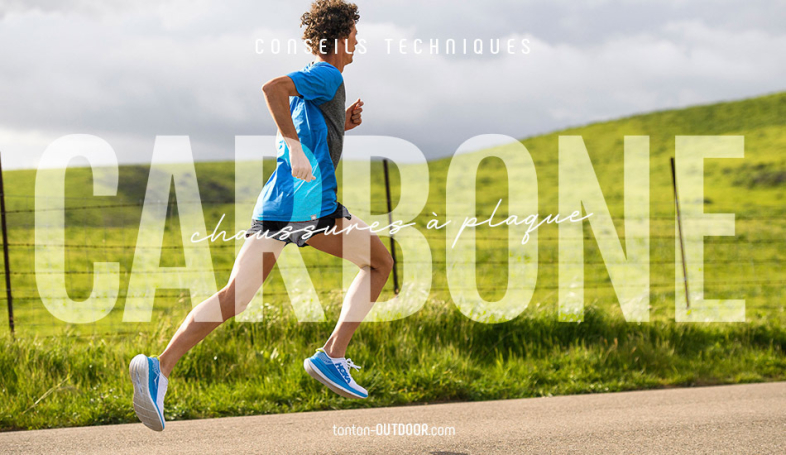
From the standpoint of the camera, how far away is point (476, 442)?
4.35 meters

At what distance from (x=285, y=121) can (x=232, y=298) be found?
→ 101 cm

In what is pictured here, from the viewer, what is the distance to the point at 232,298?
361 centimetres

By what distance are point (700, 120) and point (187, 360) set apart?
74.6m

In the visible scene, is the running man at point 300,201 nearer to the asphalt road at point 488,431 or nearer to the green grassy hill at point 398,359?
the asphalt road at point 488,431

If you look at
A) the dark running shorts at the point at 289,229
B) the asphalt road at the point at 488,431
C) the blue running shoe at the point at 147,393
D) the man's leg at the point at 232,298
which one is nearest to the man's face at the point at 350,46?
the dark running shorts at the point at 289,229

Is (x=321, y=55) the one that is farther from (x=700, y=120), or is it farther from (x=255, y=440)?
(x=700, y=120)

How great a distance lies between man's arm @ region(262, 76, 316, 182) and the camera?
3.42 meters

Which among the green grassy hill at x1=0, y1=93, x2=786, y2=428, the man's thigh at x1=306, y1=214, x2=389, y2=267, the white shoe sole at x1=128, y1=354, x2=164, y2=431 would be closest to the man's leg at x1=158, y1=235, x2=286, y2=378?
the white shoe sole at x1=128, y1=354, x2=164, y2=431

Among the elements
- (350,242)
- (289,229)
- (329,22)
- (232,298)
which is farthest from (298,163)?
(329,22)

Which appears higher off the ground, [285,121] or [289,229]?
[285,121]

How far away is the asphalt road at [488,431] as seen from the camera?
4.23 meters

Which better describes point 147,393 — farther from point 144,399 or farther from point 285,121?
point 285,121

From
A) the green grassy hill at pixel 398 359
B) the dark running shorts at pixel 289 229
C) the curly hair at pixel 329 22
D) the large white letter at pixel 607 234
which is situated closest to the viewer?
the dark running shorts at pixel 289 229

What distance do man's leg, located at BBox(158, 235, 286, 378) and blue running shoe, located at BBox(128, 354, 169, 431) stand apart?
0.32 feet
